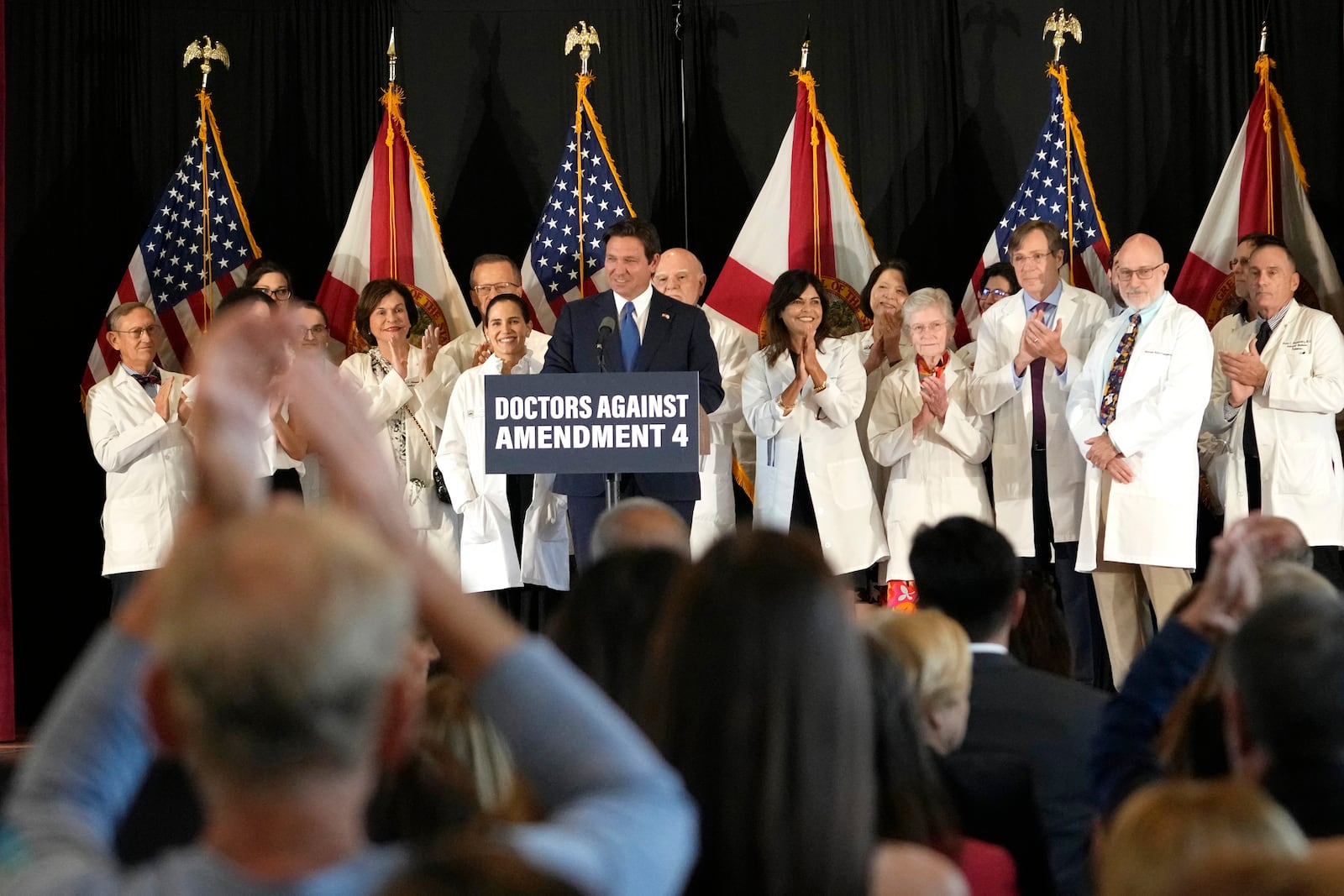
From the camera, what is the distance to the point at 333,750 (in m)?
0.84

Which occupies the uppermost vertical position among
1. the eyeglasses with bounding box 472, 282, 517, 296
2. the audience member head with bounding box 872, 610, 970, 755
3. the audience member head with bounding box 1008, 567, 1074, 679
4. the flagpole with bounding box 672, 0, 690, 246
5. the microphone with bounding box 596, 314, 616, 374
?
the flagpole with bounding box 672, 0, 690, 246

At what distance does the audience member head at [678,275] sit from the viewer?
6.82m

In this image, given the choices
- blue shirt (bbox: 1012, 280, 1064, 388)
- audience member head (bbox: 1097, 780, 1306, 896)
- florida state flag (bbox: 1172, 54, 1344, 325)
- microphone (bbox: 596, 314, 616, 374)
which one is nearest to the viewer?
audience member head (bbox: 1097, 780, 1306, 896)

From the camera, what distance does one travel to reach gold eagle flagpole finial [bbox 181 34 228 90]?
7.59 metres

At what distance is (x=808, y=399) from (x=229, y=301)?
2260 mm

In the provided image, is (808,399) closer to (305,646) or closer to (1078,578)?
(1078,578)

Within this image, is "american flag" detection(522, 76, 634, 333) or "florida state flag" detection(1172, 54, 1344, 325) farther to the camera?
"american flag" detection(522, 76, 634, 333)

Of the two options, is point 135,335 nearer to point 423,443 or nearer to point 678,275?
point 423,443

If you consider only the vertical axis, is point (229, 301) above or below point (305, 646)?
above

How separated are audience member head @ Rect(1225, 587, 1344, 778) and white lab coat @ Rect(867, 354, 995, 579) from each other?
488cm

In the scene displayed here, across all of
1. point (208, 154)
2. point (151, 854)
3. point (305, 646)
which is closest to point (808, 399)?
point (208, 154)

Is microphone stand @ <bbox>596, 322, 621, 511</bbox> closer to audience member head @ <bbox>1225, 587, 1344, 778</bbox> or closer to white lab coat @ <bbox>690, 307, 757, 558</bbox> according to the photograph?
white lab coat @ <bbox>690, 307, 757, 558</bbox>

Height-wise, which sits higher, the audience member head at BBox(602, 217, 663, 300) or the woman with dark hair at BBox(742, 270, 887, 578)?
the audience member head at BBox(602, 217, 663, 300)

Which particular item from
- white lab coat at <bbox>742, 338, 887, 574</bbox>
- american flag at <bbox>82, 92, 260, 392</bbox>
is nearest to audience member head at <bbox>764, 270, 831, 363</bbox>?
white lab coat at <bbox>742, 338, 887, 574</bbox>
